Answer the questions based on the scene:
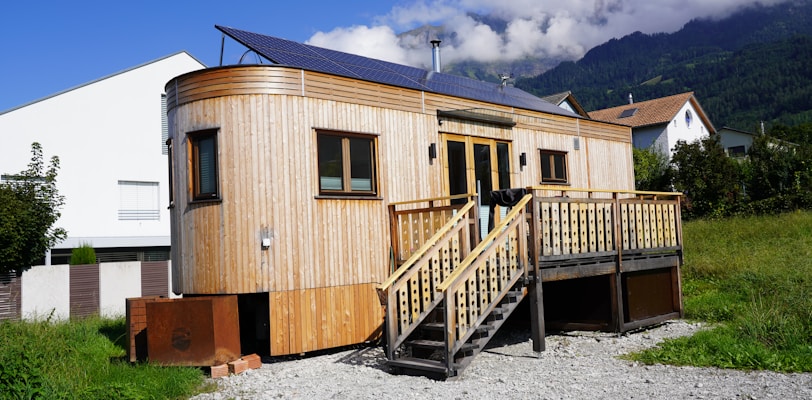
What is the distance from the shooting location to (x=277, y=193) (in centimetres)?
986

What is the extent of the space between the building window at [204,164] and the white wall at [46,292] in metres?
7.68

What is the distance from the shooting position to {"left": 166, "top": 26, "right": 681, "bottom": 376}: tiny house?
9.72 metres

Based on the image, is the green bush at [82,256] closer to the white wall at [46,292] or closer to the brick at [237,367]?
the white wall at [46,292]

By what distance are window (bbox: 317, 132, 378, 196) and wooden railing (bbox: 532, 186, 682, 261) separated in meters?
2.68

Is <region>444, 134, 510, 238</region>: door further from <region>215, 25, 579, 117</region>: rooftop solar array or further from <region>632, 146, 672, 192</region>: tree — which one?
<region>632, 146, 672, 192</region>: tree

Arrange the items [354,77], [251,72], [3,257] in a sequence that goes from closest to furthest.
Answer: [251,72], [354,77], [3,257]

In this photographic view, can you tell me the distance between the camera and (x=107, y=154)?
76.7ft

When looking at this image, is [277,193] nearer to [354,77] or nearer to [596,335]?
[354,77]

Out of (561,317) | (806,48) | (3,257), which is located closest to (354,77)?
(561,317)

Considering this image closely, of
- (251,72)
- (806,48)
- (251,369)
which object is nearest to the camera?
(251,369)

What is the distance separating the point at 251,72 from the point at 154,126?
16.0 meters

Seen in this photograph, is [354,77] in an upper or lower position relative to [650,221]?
upper

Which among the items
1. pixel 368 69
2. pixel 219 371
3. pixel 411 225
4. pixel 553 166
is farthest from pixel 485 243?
pixel 553 166

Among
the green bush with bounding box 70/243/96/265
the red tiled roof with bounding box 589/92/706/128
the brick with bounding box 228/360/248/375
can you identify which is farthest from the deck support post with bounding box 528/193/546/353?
the red tiled roof with bounding box 589/92/706/128
